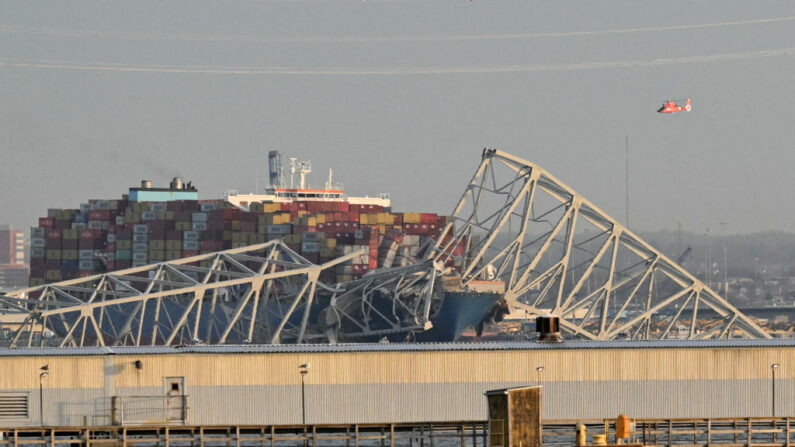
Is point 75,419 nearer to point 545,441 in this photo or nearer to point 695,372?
point 545,441

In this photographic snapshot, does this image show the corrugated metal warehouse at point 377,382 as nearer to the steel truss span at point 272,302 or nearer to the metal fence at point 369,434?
the metal fence at point 369,434

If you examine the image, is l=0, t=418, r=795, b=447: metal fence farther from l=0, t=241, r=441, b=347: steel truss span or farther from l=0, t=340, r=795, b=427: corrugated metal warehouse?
l=0, t=241, r=441, b=347: steel truss span

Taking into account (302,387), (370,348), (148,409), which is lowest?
(148,409)

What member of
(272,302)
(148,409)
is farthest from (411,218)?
(148,409)

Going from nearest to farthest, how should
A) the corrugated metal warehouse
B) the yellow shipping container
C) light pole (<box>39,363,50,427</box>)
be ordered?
light pole (<box>39,363,50,427</box>) → the corrugated metal warehouse → the yellow shipping container

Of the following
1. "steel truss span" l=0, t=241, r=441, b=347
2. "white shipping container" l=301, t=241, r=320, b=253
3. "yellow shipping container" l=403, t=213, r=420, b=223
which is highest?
"yellow shipping container" l=403, t=213, r=420, b=223

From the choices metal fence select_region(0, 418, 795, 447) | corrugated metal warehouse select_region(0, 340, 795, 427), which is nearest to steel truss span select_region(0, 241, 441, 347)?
metal fence select_region(0, 418, 795, 447)

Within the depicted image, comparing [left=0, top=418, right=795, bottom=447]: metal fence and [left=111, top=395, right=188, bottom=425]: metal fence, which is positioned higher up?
[left=111, top=395, right=188, bottom=425]: metal fence

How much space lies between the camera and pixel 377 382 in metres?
70.4

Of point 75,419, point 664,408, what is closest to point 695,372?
point 664,408

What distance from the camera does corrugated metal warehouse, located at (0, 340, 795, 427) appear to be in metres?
69.1

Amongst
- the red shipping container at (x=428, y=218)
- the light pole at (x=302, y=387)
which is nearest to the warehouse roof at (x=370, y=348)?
the light pole at (x=302, y=387)

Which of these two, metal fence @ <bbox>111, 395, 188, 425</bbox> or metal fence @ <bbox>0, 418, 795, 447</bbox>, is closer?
metal fence @ <bbox>0, 418, 795, 447</bbox>

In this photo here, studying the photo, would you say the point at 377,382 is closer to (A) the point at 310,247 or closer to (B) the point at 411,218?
(A) the point at 310,247
